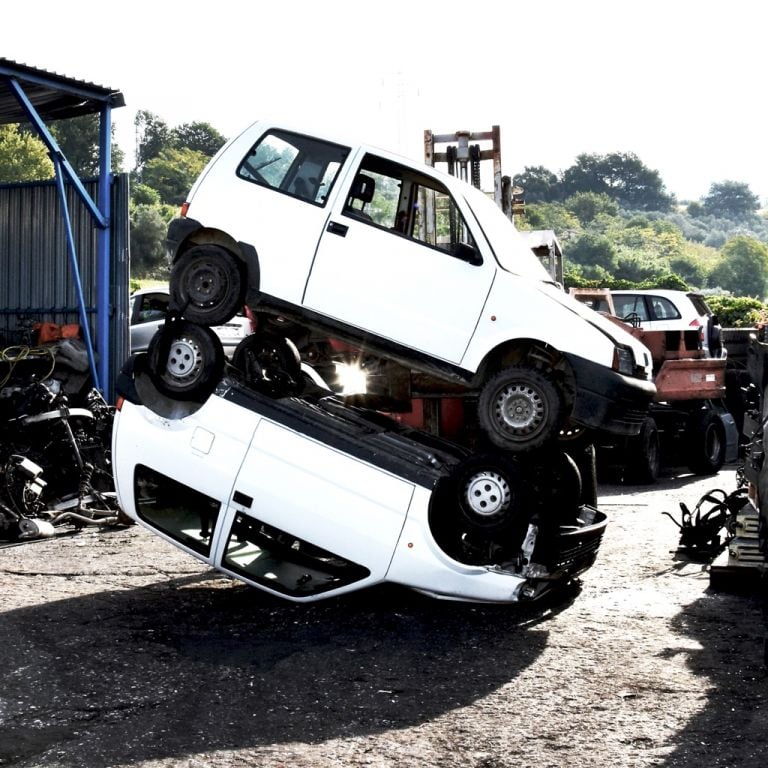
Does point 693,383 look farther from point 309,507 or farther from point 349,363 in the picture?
point 309,507

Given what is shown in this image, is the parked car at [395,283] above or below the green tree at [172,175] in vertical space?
below

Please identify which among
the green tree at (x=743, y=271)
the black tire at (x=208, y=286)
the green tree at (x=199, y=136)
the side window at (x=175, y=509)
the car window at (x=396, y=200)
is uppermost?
the green tree at (x=199, y=136)

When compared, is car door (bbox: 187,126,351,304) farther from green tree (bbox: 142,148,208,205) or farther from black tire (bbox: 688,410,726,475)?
green tree (bbox: 142,148,208,205)

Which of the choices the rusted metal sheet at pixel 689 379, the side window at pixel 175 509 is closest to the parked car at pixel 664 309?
the rusted metal sheet at pixel 689 379

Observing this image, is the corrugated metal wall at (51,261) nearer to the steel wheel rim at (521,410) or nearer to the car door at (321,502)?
the car door at (321,502)

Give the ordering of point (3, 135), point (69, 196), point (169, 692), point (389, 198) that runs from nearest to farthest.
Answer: point (169, 692)
point (389, 198)
point (69, 196)
point (3, 135)

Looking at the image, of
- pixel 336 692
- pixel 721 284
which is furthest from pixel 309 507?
pixel 721 284

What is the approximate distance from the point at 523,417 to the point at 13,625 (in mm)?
3524

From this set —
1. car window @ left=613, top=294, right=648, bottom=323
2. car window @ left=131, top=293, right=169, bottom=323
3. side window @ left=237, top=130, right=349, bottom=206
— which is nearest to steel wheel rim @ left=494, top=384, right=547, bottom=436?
side window @ left=237, top=130, right=349, bottom=206

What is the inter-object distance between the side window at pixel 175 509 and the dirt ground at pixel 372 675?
55 cm

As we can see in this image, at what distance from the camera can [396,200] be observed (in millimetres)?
7910

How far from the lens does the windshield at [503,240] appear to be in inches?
306

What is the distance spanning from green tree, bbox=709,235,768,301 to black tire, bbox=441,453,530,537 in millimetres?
159120

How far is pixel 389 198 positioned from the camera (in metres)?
7.90
